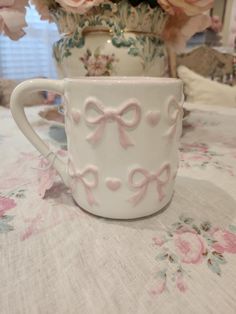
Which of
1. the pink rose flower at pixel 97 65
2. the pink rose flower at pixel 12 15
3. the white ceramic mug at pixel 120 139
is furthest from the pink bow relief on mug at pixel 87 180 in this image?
the pink rose flower at pixel 12 15

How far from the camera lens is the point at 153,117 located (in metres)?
0.27

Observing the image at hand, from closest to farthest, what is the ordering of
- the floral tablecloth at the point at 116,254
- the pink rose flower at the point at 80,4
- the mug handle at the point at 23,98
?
the floral tablecloth at the point at 116,254, the mug handle at the point at 23,98, the pink rose flower at the point at 80,4

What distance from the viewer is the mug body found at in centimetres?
27

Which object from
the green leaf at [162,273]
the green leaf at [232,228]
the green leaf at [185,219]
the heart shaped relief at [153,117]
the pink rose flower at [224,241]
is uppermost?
the heart shaped relief at [153,117]

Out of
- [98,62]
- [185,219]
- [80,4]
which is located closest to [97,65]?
[98,62]

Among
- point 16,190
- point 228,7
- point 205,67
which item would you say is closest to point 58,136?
point 16,190

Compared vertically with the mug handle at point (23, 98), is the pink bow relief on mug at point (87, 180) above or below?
below

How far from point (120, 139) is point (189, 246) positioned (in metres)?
0.13

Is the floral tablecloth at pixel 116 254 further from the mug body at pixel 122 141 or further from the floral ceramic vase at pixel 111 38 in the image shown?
the floral ceramic vase at pixel 111 38

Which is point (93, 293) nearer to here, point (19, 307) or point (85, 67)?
point (19, 307)

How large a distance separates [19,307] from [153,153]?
185 mm

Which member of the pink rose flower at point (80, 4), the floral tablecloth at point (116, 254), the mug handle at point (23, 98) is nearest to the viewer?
the floral tablecloth at point (116, 254)

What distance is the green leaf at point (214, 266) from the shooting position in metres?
0.23

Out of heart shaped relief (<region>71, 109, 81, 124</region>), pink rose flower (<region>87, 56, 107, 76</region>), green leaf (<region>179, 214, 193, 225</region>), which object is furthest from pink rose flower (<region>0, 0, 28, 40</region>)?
Result: green leaf (<region>179, 214, 193, 225</region>)
